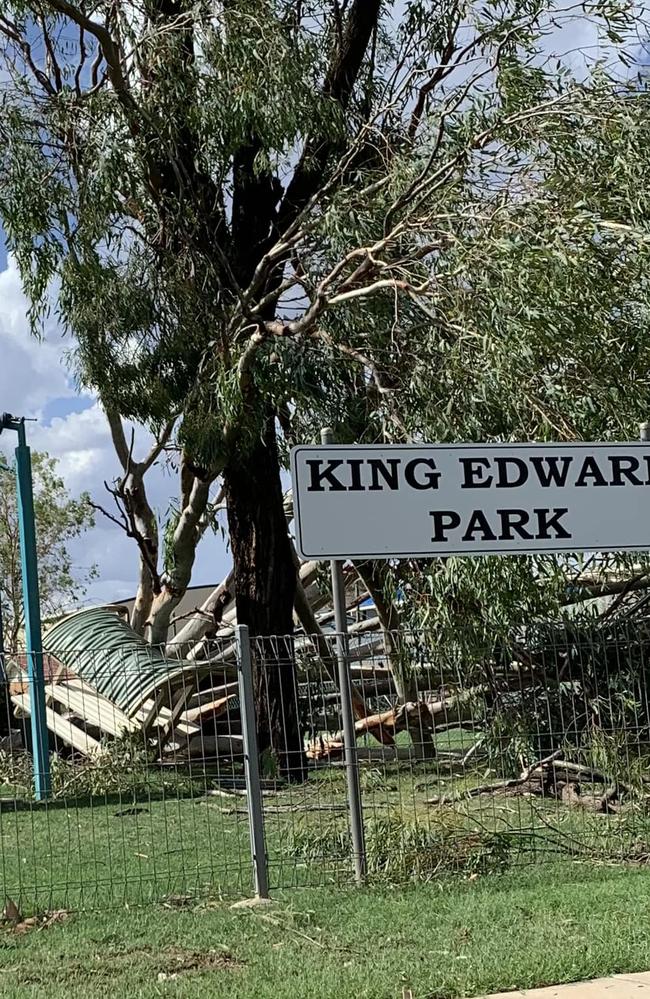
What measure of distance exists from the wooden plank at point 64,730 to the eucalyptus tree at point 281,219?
2697 millimetres

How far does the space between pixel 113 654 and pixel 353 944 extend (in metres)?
7.60

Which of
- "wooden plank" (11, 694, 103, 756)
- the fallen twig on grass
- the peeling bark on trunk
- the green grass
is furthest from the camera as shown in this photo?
the peeling bark on trunk

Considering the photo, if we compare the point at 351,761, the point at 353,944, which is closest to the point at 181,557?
the point at 351,761

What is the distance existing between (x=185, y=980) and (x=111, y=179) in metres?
9.75

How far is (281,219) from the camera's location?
626 inches

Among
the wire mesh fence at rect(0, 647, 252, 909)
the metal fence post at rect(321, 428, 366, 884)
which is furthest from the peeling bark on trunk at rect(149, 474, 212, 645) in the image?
the metal fence post at rect(321, 428, 366, 884)

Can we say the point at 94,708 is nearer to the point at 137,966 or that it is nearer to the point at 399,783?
the point at 399,783

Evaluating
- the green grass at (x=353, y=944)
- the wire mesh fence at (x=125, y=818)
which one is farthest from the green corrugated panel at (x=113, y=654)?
the green grass at (x=353, y=944)

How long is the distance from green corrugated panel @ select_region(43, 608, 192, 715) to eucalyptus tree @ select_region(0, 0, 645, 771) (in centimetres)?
138

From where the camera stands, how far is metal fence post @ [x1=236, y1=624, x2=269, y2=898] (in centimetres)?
773

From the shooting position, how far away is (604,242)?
35.1 ft

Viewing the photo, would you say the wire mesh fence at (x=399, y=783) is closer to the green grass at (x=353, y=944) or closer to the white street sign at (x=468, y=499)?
the green grass at (x=353, y=944)

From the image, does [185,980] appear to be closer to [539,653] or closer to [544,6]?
[539,653]

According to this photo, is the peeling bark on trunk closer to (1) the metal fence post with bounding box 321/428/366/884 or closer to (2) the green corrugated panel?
(2) the green corrugated panel
